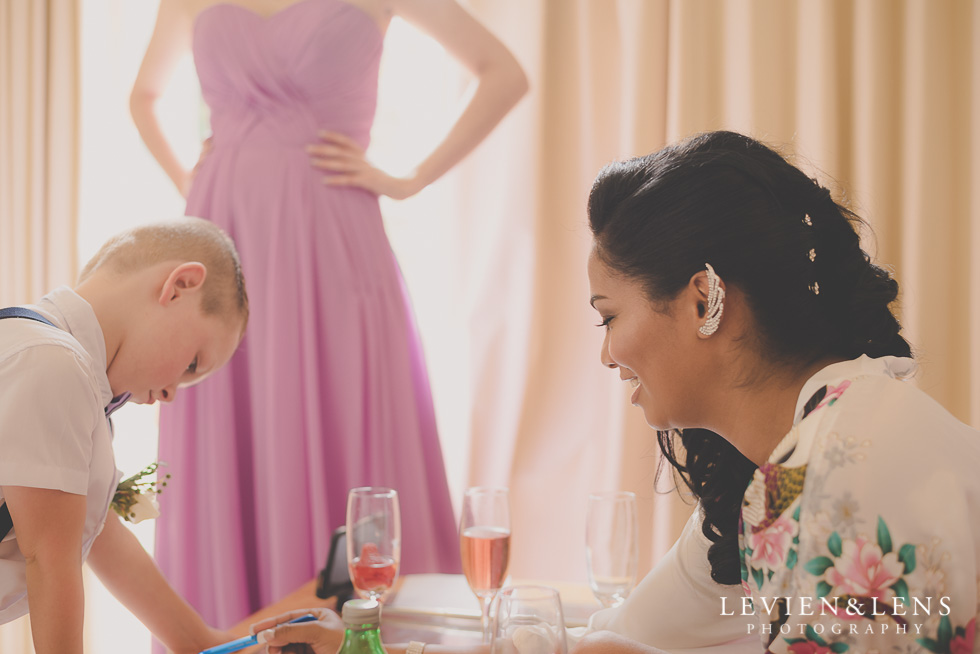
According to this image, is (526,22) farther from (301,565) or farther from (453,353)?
(301,565)

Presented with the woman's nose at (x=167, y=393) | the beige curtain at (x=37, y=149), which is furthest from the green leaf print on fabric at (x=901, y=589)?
the beige curtain at (x=37, y=149)

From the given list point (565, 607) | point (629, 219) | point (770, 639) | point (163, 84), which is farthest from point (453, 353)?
point (770, 639)

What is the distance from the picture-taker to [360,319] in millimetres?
1708

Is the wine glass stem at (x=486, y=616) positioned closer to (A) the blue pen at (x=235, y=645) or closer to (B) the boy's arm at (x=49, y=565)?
(A) the blue pen at (x=235, y=645)

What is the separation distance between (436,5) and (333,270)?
63 centimetres

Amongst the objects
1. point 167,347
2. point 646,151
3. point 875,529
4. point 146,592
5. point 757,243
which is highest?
point 646,151

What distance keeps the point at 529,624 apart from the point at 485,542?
34 cm

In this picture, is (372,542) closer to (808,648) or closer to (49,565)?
(49,565)

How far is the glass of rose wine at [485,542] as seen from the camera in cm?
95

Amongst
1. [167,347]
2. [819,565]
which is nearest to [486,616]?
[819,565]

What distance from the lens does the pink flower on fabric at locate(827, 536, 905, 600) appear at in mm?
595

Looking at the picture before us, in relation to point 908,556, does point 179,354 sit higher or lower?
higher

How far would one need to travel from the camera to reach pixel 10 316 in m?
0.86

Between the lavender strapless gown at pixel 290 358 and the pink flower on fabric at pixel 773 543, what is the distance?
3.57ft
